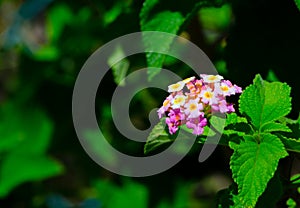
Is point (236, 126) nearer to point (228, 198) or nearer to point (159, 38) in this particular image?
point (228, 198)

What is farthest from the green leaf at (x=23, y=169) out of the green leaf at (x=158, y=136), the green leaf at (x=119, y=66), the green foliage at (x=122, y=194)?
the green leaf at (x=158, y=136)

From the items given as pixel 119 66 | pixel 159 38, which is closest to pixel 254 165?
pixel 159 38

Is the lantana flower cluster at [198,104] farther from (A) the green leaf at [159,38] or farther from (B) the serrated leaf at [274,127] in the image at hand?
(A) the green leaf at [159,38]

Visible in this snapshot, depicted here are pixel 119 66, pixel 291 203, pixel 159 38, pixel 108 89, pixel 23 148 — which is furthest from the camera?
pixel 23 148

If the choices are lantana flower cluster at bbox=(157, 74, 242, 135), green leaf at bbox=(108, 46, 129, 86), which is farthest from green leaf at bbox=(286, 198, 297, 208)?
green leaf at bbox=(108, 46, 129, 86)

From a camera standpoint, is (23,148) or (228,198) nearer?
(228,198)

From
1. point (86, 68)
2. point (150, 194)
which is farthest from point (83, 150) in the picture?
point (86, 68)

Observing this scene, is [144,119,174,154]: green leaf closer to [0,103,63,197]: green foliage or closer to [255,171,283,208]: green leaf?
[255,171,283,208]: green leaf
